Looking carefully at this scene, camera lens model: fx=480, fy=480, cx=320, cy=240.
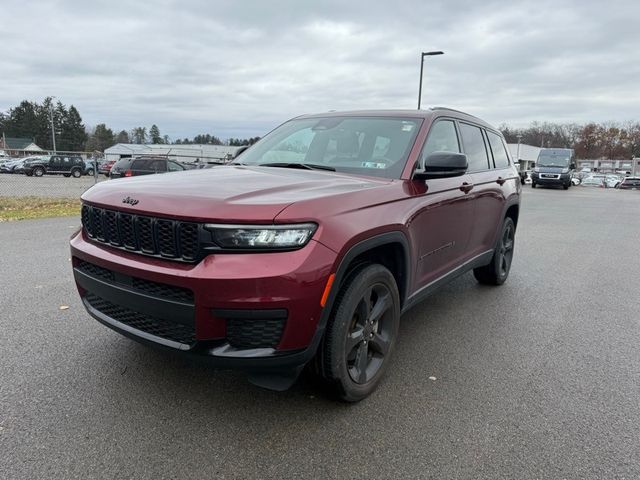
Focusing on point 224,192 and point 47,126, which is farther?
point 47,126

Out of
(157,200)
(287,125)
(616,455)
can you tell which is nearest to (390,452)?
(616,455)

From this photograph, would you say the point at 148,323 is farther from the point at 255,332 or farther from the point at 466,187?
the point at 466,187

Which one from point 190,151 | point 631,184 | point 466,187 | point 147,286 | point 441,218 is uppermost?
point 466,187

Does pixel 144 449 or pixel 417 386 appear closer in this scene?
pixel 144 449

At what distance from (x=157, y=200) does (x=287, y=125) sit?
223cm

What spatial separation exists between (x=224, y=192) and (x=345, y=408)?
1462 millimetres

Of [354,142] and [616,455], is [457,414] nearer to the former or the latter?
[616,455]

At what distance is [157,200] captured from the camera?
8.34 ft

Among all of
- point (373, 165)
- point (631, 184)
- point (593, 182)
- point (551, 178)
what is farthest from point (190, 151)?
point (373, 165)

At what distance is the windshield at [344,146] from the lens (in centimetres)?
347

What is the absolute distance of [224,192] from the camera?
2576mm

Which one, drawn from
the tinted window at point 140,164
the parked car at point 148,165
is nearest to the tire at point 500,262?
the parked car at point 148,165

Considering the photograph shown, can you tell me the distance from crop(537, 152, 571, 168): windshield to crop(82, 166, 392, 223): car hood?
31541 mm

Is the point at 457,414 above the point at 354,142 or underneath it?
underneath
